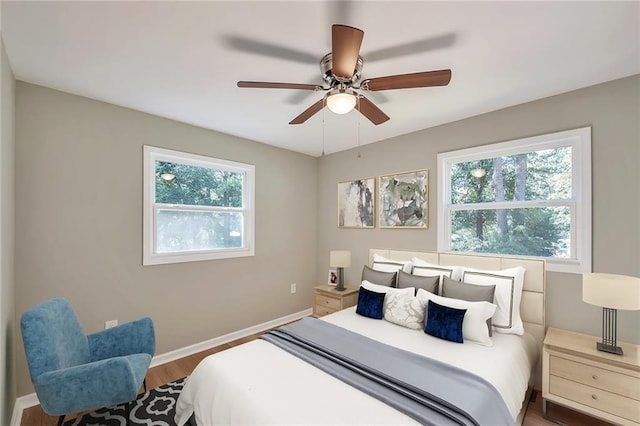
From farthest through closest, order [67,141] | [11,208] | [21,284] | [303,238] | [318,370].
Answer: [303,238] → [67,141] → [21,284] → [11,208] → [318,370]

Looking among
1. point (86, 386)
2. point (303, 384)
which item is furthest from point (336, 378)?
point (86, 386)

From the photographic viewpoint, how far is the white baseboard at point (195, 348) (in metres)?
2.15

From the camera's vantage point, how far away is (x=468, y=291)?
7.83ft

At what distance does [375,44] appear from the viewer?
175 cm

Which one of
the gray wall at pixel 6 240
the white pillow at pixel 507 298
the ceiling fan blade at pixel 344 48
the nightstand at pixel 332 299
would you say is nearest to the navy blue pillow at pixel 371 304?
the nightstand at pixel 332 299

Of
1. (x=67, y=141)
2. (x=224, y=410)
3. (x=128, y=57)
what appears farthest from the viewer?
(x=67, y=141)

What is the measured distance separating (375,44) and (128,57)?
166 centimetres

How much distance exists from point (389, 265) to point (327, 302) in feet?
3.33

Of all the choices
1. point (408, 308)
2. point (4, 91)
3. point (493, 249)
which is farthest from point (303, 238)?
point (4, 91)

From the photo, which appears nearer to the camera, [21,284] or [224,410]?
[224,410]

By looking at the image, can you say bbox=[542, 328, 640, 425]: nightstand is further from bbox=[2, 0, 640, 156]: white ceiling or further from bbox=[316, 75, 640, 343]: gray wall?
bbox=[2, 0, 640, 156]: white ceiling

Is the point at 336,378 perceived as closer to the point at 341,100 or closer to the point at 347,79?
the point at 341,100

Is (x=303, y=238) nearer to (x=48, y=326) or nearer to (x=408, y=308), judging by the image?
(x=408, y=308)

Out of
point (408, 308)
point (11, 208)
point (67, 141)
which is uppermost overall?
point (67, 141)
